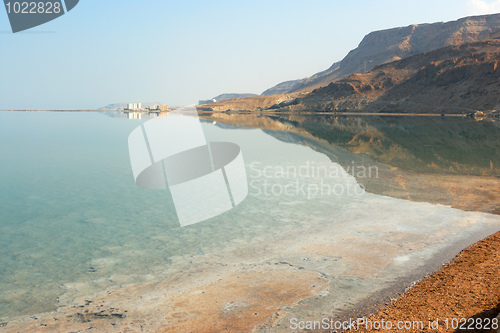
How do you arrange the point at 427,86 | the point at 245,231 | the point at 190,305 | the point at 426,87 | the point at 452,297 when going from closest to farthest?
1. the point at 452,297
2. the point at 190,305
3. the point at 245,231
4. the point at 426,87
5. the point at 427,86

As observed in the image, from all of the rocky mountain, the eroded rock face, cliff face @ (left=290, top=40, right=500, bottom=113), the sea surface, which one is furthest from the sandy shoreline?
cliff face @ (left=290, top=40, right=500, bottom=113)

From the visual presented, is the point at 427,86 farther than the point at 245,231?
Yes

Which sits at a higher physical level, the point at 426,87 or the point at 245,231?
the point at 426,87

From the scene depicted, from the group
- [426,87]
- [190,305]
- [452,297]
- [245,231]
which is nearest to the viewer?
[452,297]

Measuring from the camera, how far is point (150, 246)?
8148 millimetres

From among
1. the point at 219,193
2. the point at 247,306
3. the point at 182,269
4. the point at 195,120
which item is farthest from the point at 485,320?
the point at 219,193

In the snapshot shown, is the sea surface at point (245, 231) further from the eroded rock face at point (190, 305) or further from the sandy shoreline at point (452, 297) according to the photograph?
the sandy shoreline at point (452, 297)

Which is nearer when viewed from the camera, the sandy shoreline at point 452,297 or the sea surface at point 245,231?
the sandy shoreline at point 452,297

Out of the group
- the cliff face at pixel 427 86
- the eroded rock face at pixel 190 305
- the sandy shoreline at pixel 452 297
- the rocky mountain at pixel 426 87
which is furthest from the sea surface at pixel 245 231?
the cliff face at pixel 427 86

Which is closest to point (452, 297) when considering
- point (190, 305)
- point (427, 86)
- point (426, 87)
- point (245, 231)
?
point (190, 305)

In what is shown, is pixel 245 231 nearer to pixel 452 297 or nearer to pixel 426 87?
pixel 452 297

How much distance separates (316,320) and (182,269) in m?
2.74

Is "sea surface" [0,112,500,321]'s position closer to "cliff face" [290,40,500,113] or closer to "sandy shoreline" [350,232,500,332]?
"sandy shoreline" [350,232,500,332]

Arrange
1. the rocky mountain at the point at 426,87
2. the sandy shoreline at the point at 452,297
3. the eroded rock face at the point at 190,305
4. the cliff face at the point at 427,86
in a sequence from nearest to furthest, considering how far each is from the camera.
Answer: the sandy shoreline at the point at 452,297 → the eroded rock face at the point at 190,305 → the rocky mountain at the point at 426,87 → the cliff face at the point at 427,86
